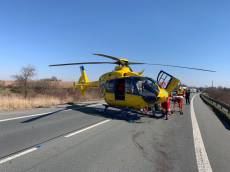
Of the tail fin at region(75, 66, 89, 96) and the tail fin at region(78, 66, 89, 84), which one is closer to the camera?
the tail fin at region(75, 66, 89, 96)

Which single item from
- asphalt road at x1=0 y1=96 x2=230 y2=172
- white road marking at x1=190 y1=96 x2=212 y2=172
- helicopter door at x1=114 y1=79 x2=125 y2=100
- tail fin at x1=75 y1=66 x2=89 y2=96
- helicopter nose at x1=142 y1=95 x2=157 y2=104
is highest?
tail fin at x1=75 y1=66 x2=89 y2=96

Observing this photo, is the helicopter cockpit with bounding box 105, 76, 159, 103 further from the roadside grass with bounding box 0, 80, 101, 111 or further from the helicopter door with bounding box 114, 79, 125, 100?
the roadside grass with bounding box 0, 80, 101, 111

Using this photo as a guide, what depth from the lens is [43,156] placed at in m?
6.76

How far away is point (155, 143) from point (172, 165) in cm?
245

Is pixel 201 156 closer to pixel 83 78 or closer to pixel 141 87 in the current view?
pixel 141 87

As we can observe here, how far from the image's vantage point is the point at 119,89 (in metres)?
16.4

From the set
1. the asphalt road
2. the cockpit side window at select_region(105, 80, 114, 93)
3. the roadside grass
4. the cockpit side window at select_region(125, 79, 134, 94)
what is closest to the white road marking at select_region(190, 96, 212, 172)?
the asphalt road

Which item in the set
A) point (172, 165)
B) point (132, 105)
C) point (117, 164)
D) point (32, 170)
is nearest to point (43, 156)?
point (32, 170)

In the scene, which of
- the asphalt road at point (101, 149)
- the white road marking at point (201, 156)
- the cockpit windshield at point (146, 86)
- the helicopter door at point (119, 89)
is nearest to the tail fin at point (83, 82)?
the helicopter door at point (119, 89)

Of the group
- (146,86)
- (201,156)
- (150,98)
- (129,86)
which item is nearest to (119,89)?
(129,86)

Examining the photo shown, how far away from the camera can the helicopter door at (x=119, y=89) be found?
1612 cm

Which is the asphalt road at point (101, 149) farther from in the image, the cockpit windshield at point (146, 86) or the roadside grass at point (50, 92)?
the roadside grass at point (50, 92)

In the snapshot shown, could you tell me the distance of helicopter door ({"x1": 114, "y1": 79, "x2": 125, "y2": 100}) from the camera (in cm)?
1612

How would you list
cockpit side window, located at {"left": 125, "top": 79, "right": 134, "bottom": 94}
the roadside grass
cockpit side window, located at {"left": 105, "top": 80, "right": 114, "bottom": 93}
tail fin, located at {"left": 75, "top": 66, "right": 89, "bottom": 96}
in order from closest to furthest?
cockpit side window, located at {"left": 125, "top": 79, "right": 134, "bottom": 94} < cockpit side window, located at {"left": 105, "top": 80, "right": 114, "bottom": 93} < tail fin, located at {"left": 75, "top": 66, "right": 89, "bottom": 96} < the roadside grass
